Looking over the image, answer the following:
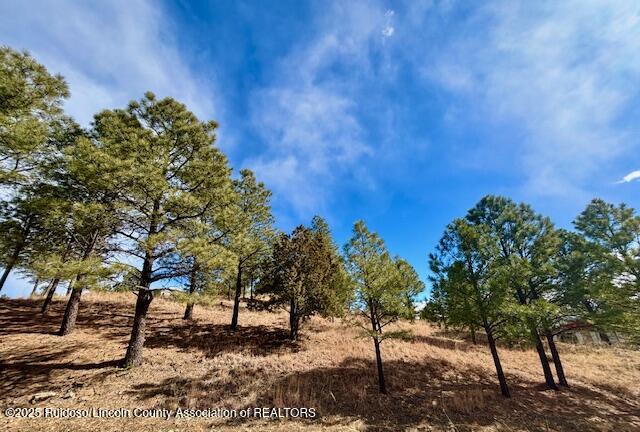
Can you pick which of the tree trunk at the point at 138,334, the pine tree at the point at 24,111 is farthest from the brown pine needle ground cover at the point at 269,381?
the pine tree at the point at 24,111

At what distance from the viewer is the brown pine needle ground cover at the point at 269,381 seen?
848 centimetres

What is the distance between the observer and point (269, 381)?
11.2 m

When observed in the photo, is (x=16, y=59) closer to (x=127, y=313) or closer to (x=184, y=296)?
(x=184, y=296)

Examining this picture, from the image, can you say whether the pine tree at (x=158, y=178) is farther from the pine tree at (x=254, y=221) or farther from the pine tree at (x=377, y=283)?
the pine tree at (x=377, y=283)

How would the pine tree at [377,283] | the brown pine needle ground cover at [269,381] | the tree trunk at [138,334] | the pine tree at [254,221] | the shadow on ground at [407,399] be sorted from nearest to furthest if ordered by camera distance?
the brown pine needle ground cover at [269,381] < the shadow on ground at [407,399] < the tree trunk at [138,334] < the pine tree at [377,283] < the pine tree at [254,221]

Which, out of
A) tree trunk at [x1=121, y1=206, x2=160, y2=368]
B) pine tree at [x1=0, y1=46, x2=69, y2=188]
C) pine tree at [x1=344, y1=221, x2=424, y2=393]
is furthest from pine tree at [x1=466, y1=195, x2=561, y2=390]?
pine tree at [x1=0, y1=46, x2=69, y2=188]

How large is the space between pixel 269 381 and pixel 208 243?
666 cm

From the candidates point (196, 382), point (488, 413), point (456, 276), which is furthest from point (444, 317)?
point (196, 382)

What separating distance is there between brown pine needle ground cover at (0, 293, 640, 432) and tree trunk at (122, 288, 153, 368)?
379 millimetres

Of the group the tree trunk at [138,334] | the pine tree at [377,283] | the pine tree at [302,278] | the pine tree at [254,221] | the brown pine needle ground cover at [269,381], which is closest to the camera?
the brown pine needle ground cover at [269,381]

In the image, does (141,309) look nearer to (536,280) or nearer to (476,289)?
(476,289)

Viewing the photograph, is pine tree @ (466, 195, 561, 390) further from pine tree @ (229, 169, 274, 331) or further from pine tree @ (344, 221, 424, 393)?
pine tree @ (229, 169, 274, 331)

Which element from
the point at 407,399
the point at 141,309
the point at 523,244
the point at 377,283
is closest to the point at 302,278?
the point at 377,283

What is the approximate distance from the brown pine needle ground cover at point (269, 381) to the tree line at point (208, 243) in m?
1.27
